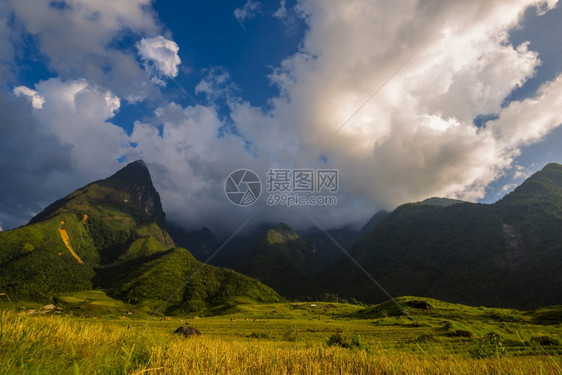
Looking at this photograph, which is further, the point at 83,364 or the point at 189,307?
the point at 189,307

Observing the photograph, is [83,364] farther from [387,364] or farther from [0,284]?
[0,284]

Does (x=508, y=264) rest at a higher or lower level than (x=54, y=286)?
higher

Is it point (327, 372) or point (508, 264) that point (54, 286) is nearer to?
point (327, 372)

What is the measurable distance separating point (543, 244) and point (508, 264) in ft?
86.3

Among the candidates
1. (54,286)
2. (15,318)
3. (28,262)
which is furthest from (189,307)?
(15,318)

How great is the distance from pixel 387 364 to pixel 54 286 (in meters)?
238

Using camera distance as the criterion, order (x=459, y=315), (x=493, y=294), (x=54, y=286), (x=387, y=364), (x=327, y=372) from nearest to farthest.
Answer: (x=327, y=372)
(x=387, y=364)
(x=459, y=315)
(x=493, y=294)
(x=54, y=286)

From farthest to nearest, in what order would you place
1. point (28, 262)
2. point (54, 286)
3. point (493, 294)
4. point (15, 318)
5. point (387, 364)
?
point (28, 262) → point (54, 286) → point (493, 294) → point (15, 318) → point (387, 364)

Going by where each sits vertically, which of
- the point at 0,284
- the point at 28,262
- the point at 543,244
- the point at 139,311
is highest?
the point at 543,244

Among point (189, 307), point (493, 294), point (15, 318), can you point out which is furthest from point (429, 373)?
point (493, 294)

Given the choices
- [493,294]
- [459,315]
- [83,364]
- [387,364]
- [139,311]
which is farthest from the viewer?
[493,294]

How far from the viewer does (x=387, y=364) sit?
5.93 metres

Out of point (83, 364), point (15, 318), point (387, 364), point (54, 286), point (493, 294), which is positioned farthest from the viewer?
point (54, 286)

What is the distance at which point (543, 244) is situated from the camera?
184m
